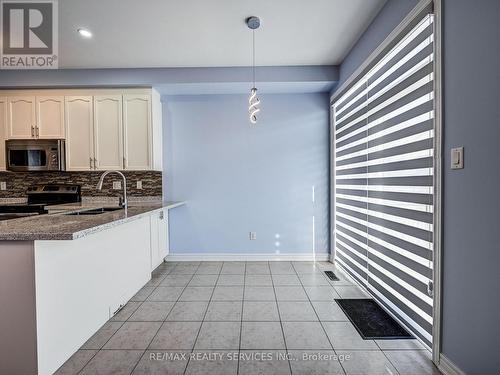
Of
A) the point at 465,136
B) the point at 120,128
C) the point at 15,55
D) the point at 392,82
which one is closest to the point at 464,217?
the point at 465,136

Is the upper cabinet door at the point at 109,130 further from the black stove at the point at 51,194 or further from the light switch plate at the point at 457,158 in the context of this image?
the light switch plate at the point at 457,158

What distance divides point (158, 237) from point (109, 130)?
1640mm

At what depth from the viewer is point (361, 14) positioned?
2.50 metres

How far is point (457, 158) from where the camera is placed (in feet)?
4.98

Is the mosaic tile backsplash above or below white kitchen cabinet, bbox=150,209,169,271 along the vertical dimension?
above

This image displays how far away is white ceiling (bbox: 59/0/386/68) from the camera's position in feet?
7.76

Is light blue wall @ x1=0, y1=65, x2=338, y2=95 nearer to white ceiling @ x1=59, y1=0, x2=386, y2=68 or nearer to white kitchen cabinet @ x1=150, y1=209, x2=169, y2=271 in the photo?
white ceiling @ x1=59, y1=0, x2=386, y2=68

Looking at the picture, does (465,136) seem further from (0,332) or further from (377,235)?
(0,332)

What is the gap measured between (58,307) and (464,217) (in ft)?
8.25

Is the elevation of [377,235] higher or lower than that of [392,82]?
lower

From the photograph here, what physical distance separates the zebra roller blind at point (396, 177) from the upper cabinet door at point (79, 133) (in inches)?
137

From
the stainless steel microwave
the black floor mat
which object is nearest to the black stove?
the stainless steel microwave

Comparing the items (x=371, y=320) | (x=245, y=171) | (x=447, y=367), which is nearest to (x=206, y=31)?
(x=245, y=171)

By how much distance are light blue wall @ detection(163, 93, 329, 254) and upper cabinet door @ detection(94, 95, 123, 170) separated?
0.67 m
